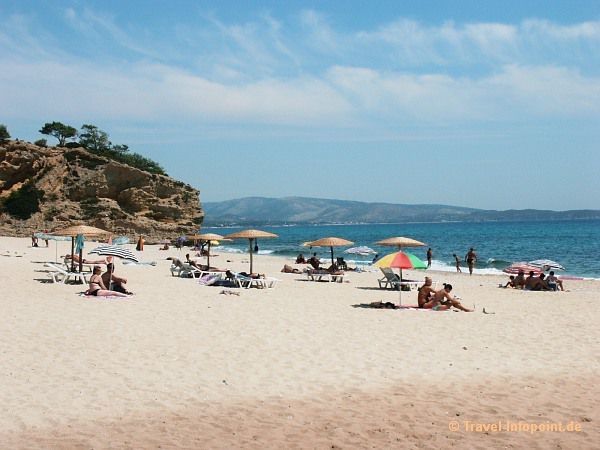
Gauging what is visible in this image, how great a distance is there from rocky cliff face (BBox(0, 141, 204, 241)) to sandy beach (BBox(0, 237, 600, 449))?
1669 inches

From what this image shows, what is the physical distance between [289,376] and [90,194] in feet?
173

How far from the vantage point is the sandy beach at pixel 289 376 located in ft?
18.9

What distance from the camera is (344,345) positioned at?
971 centimetres

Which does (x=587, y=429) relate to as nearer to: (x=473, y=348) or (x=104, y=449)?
(x=473, y=348)

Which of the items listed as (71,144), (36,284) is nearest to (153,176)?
(71,144)

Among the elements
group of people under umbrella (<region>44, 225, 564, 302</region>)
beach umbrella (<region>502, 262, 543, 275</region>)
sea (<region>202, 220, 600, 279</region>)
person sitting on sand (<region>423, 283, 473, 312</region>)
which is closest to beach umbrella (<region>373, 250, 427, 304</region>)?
group of people under umbrella (<region>44, 225, 564, 302</region>)

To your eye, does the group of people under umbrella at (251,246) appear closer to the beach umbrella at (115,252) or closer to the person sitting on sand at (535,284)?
the beach umbrella at (115,252)

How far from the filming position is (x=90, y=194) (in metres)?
56.2

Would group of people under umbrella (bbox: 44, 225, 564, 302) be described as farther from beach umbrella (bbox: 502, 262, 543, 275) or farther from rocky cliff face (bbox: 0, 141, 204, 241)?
rocky cliff face (bbox: 0, 141, 204, 241)

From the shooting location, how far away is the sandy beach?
5.75 meters

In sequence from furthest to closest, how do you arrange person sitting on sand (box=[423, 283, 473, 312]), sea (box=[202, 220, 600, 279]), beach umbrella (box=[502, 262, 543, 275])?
sea (box=[202, 220, 600, 279]), beach umbrella (box=[502, 262, 543, 275]), person sitting on sand (box=[423, 283, 473, 312])

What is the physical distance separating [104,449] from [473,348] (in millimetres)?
6442

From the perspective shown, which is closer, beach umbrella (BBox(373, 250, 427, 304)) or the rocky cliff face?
beach umbrella (BBox(373, 250, 427, 304))

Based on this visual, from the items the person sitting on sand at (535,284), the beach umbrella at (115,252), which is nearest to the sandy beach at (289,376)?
the beach umbrella at (115,252)
